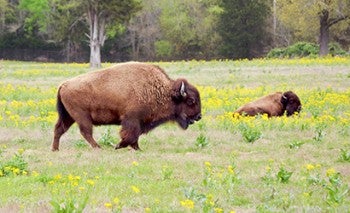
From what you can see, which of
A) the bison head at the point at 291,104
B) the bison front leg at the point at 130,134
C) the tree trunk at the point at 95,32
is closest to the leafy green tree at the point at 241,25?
the tree trunk at the point at 95,32

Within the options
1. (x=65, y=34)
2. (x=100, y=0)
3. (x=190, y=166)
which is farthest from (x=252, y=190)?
(x=65, y=34)

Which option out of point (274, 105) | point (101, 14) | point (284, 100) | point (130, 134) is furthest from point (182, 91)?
point (101, 14)

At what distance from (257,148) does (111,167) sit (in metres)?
3.23

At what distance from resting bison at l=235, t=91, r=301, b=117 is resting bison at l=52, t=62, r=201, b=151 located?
4.70 metres

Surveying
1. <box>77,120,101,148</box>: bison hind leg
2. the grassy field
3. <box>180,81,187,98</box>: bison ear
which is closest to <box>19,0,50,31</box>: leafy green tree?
the grassy field

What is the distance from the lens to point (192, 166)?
10164 mm

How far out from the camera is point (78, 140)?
530 inches

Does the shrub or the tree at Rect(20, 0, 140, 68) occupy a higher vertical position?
the tree at Rect(20, 0, 140, 68)

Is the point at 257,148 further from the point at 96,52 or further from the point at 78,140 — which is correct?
the point at 96,52

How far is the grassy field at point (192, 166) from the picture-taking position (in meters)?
7.68

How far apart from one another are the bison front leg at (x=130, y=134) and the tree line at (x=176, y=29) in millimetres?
39684

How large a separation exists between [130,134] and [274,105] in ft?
22.9

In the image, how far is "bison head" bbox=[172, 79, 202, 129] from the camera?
504 inches

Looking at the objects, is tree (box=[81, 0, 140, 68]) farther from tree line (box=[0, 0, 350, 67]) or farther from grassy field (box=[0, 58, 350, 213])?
grassy field (box=[0, 58, 350, 213])
